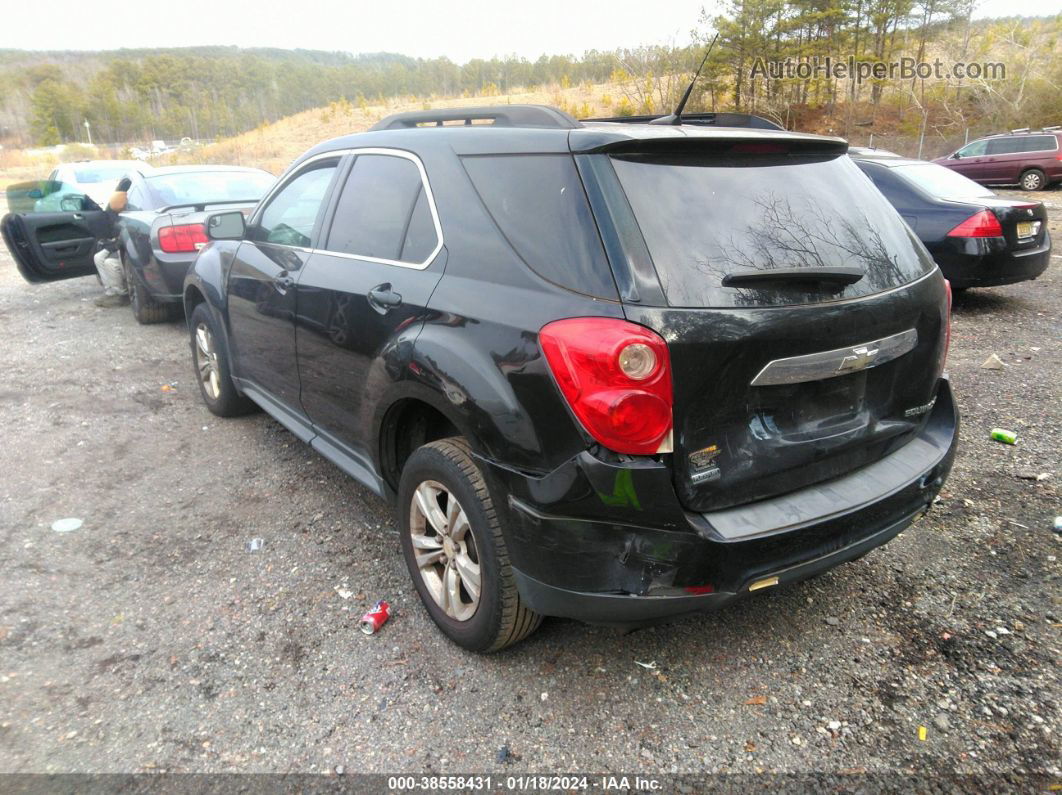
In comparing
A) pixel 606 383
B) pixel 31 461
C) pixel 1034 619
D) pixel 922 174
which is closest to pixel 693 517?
pixel 606 383

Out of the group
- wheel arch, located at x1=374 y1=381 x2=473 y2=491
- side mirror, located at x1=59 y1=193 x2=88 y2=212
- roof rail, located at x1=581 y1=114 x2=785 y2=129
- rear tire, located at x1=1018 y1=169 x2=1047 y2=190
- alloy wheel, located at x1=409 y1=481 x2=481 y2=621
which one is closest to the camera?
alloy wheel, located at x1=409 y1=481 x2=481 y2=621

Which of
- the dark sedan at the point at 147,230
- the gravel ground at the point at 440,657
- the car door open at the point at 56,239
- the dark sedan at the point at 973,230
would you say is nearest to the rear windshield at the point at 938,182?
the dark sedan at the point at 973,230

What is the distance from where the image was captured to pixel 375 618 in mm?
2814

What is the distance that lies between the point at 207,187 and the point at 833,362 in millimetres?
7520

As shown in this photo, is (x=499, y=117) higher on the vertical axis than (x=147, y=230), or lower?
higher

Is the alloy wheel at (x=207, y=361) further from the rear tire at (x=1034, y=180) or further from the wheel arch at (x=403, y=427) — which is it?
the rear tire at (x=1034, y=180)

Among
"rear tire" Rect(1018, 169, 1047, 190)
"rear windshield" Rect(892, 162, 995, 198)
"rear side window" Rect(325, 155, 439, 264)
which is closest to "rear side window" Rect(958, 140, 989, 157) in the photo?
"rear tire" Rect(1018, 169, 1047, 190)

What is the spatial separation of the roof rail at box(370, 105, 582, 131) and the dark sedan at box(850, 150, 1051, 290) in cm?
545

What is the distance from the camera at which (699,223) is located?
216 cm

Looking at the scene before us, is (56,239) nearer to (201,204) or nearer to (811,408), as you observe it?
(201,204)

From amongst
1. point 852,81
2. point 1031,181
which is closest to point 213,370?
point 1031,181

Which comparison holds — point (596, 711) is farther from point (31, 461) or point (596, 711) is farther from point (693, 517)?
point (31, 461)

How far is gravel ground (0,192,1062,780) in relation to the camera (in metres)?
2.21

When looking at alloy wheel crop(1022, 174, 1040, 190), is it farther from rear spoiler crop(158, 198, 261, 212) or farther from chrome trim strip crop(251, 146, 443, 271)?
chrome trim strip crop(251, 146, 443, 271)
